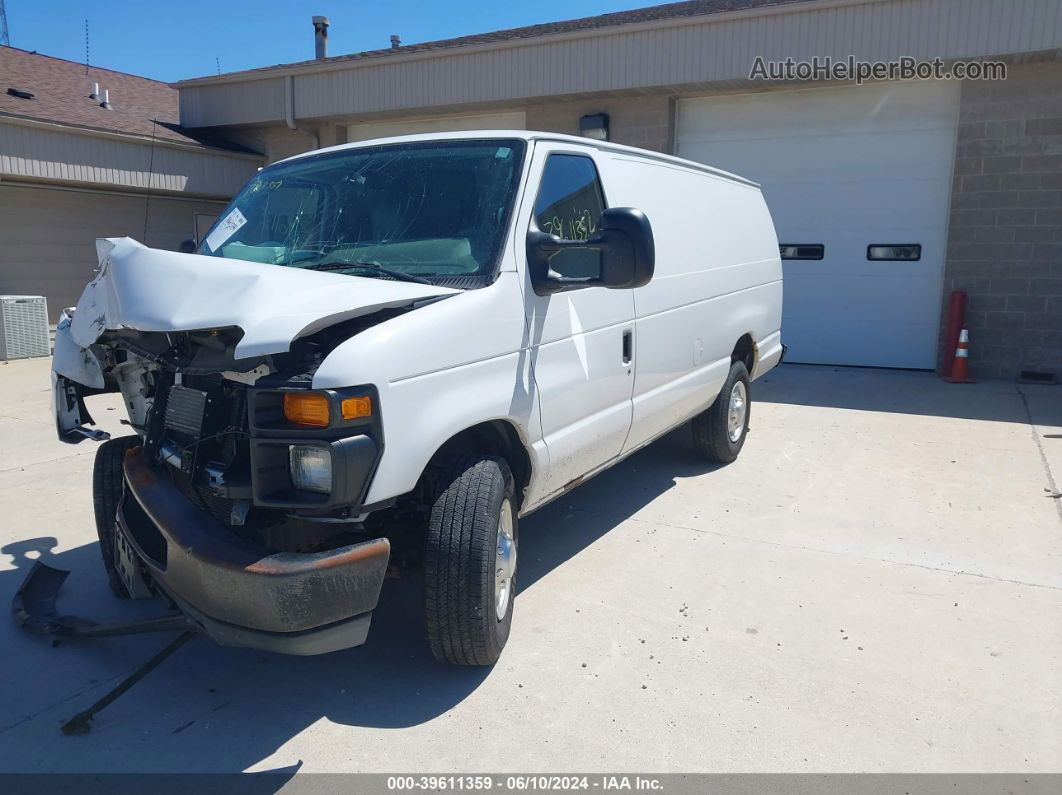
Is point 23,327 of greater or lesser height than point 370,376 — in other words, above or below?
below

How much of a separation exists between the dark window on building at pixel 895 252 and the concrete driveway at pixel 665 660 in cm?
547

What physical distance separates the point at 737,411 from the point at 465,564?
4105mm

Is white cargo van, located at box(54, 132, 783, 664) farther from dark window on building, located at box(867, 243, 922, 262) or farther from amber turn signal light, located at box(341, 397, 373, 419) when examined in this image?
dark window on building, located at box(867, 243, 922, 262)

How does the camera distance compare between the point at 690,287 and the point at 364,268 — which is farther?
the point at 690,287

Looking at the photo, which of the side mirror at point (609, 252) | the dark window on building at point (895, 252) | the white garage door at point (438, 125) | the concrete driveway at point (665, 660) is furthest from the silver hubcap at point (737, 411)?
the white garage door at point (438, 125)

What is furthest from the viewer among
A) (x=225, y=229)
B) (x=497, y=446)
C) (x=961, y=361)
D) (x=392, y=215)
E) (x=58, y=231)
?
(x=58, y=231)

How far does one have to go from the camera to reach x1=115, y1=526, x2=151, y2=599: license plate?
3747 millimetres

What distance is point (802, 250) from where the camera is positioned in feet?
38.0

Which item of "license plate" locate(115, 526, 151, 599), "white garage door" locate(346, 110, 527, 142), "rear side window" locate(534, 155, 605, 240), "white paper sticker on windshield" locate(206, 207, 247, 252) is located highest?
"white garage door" locate(346, 110, 527, 142)

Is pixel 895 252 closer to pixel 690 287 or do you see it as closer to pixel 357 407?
pixel 690 287

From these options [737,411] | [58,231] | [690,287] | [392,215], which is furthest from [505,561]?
[58,231]

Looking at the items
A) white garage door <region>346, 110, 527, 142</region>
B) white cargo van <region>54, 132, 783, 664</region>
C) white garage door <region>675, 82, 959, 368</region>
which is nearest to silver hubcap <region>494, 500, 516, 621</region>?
white cargo van <region>54, 132, 783, 664</region>

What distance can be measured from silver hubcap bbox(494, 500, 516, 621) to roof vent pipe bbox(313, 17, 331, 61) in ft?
62.2

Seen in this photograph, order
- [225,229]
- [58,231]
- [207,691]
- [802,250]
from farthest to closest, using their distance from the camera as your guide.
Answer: [58,231] → [802,250] → [225,229] → [207,691]
